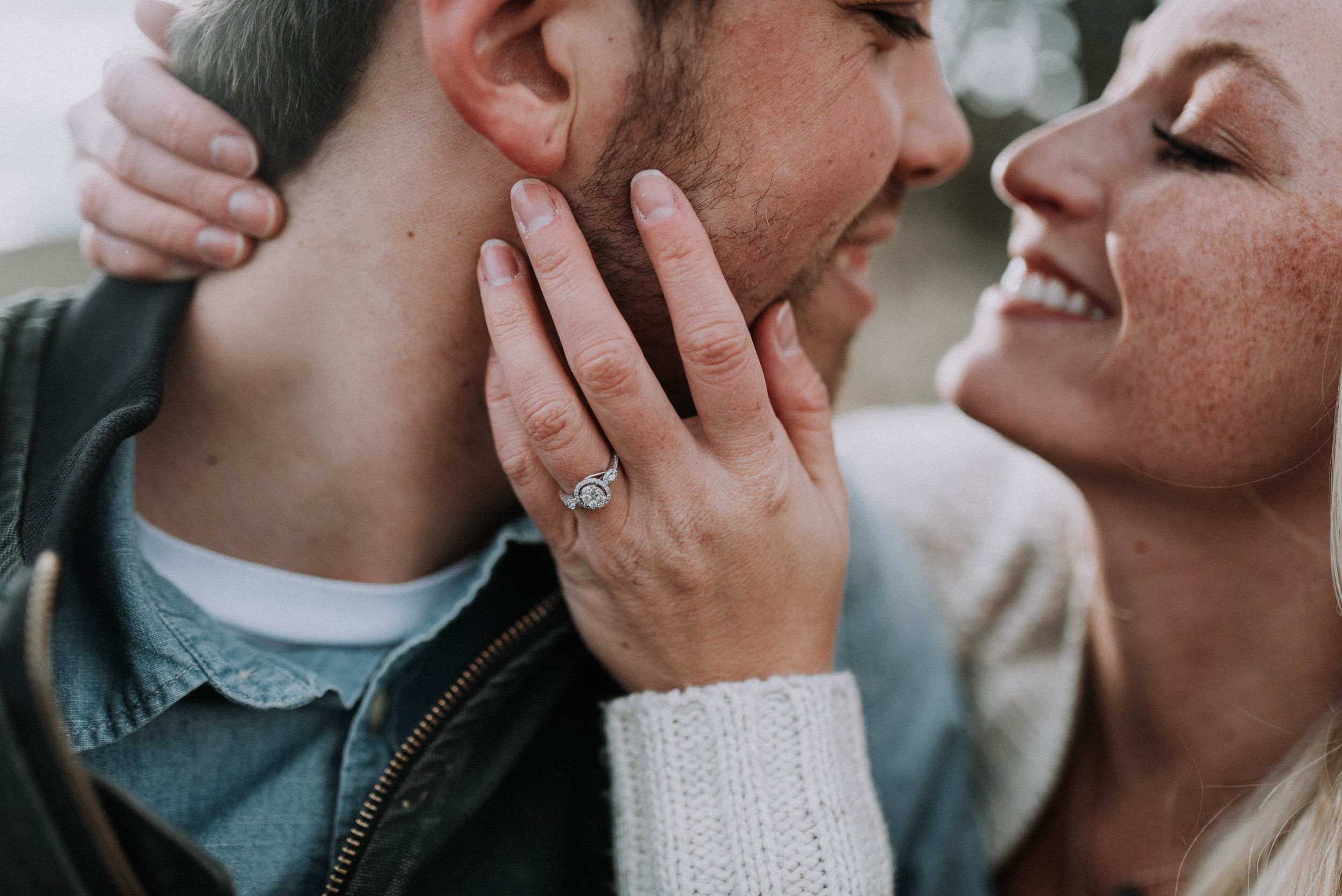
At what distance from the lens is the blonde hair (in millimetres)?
1384

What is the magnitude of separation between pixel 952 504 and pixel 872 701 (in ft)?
2.42

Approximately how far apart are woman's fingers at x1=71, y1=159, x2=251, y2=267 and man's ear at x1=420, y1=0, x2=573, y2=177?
50cm

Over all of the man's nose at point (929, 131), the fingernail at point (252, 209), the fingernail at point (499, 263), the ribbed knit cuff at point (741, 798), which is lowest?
the ribbed knit cuff at point (741, 798)

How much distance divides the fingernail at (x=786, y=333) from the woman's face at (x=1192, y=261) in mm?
493

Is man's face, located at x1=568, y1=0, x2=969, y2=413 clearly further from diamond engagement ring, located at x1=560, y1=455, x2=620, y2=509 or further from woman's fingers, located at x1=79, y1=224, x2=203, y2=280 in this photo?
woman's fingers, located at x1=79, y1=224, x2=203, y2=280

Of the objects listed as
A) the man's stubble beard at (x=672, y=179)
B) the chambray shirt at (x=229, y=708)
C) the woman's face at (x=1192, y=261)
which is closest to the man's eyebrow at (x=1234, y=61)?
the woman's face at (x=1192, y=261)

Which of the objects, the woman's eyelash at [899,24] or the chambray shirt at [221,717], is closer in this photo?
the chambray shirt at [221,717]

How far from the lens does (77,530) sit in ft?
3.59

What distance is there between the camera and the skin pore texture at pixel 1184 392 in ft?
4.69

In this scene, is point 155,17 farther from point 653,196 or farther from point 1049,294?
point 1049,294

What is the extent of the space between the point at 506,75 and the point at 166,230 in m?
0.65

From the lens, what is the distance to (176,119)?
4.70ft

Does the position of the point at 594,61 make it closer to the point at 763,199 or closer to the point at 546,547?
the point at 763,199

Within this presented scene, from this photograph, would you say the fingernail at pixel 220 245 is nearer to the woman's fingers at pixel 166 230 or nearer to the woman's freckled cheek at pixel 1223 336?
the woman's fingers at pixel 166 230
